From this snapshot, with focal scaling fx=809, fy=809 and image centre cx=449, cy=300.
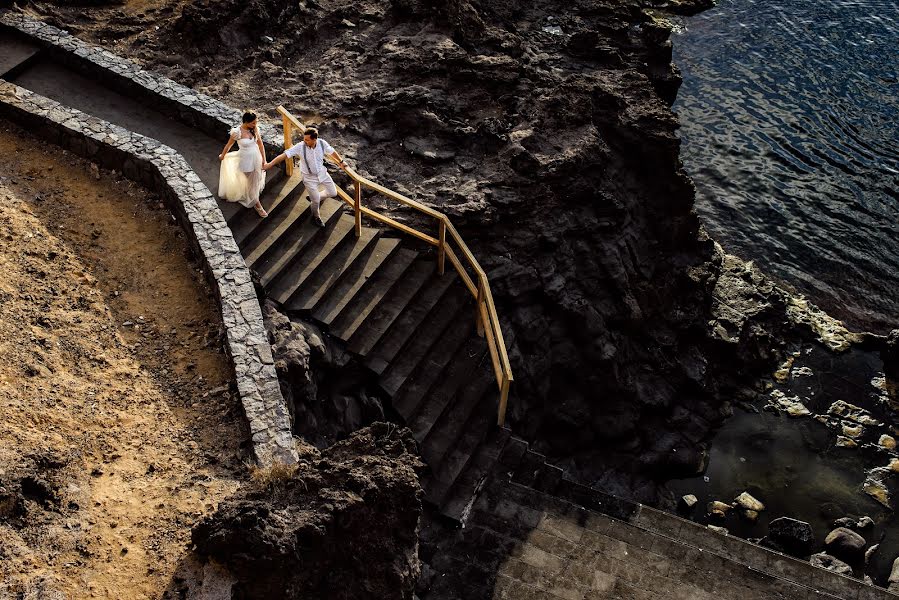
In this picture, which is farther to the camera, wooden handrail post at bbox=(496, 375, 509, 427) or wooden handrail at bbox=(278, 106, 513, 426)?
wooden handrail at bbox=(278, 106, 513, 426)

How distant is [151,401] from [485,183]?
29.7 feet

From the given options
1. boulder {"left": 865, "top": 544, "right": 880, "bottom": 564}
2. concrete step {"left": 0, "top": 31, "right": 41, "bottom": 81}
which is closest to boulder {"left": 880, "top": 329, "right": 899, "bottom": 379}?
boulder {"left": 865, "top": 544, "right": 880, "bottom": 564}

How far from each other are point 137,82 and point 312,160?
522 centimetres

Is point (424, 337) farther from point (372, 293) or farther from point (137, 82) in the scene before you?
point (137, 82)

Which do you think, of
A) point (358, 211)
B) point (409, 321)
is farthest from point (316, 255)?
point (409, 321)

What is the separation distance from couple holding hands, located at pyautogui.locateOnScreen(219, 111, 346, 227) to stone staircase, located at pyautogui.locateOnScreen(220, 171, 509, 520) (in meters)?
0.31

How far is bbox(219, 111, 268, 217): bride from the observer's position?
14.9 m

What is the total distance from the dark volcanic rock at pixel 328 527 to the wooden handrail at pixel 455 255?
403 centimetres

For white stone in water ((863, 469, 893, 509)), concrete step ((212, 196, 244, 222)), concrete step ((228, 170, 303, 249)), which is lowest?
white stone in water ((863, 469, 893, 509))

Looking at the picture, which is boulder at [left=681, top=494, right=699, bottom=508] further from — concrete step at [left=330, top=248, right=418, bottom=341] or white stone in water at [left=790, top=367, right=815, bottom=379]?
concrete step at [left=330, top=248, right=418, bottom=341]

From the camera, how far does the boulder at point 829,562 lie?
1709 cm

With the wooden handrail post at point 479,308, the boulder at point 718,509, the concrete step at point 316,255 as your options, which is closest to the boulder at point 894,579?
the boulder at point 718,509

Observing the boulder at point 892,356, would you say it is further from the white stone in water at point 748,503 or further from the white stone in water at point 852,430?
the white stone in water at point 748,503

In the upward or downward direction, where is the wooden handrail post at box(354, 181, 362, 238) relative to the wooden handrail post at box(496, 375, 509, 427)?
upward
